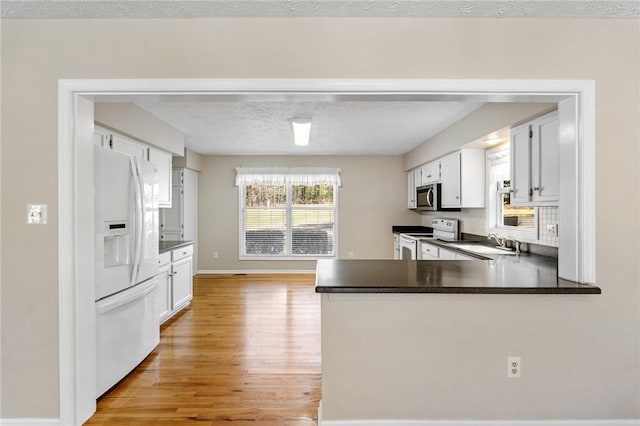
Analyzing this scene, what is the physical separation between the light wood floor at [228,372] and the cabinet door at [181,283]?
162 mm

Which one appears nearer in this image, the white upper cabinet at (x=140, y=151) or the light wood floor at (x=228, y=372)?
the light wood floor at (x=228, y=372)

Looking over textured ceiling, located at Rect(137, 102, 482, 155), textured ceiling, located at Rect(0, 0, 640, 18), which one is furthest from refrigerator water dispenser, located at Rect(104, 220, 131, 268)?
textured ceiling, located at Rect(0, 0, 640, 18)

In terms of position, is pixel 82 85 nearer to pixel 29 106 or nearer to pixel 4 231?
pixel 29 106

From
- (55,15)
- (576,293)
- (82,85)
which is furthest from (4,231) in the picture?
(576,293)

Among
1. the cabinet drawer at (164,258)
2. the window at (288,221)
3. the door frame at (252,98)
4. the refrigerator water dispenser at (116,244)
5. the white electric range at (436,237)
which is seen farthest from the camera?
the window at (288,221)

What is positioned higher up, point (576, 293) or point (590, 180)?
point (590, 180)

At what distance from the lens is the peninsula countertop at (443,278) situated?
5.91 ft

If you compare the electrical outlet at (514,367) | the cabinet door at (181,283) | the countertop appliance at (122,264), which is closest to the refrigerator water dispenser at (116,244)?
the countertop appliance at (122,264)

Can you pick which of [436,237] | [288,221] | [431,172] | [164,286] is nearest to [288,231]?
[288,221]

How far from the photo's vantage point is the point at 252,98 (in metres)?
1.92

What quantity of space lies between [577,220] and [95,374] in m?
3.05

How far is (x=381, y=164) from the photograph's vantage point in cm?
648

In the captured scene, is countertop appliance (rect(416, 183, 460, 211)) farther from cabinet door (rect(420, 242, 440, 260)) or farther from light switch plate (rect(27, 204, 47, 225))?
light switch plate (rect(27, 204, 47, 225))

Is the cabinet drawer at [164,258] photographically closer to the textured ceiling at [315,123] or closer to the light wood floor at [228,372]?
the light wood floor at [228,372]
